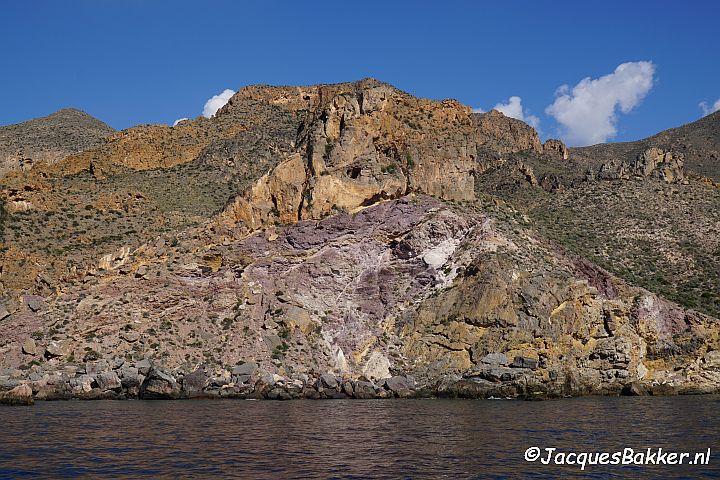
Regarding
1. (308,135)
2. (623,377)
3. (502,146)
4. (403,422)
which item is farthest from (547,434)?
(502,146)

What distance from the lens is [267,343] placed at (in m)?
42.6

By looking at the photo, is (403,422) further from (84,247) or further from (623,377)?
(84,247)

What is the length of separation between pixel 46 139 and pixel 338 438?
102 metres

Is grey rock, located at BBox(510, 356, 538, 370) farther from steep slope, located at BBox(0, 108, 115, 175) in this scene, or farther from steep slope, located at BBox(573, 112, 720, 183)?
steep slope, located at BBox(573, 112, 720, 183)

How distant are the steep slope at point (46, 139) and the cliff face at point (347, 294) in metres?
37.2

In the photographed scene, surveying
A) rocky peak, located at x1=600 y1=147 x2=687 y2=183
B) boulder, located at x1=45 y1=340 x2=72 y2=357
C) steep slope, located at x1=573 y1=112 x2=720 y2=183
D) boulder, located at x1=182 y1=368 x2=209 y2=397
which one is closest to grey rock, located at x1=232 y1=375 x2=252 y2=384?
boulder, located at x1=182 y1=368 x2=209 y2=397

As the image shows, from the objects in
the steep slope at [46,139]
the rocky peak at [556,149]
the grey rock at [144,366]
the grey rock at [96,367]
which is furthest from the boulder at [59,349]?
the rocky peak at [556,149]

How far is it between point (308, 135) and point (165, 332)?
790 inches

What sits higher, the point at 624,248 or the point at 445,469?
the point at 624,248

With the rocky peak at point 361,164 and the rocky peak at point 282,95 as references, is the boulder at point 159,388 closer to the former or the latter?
the rocky peak at point 361,164

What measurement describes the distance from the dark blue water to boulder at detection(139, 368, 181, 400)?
2435 millimetres

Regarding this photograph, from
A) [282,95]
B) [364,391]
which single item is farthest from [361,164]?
[282,95]

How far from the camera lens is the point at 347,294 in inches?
1870

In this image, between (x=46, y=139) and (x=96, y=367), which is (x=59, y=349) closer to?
(x=96, y=367)
